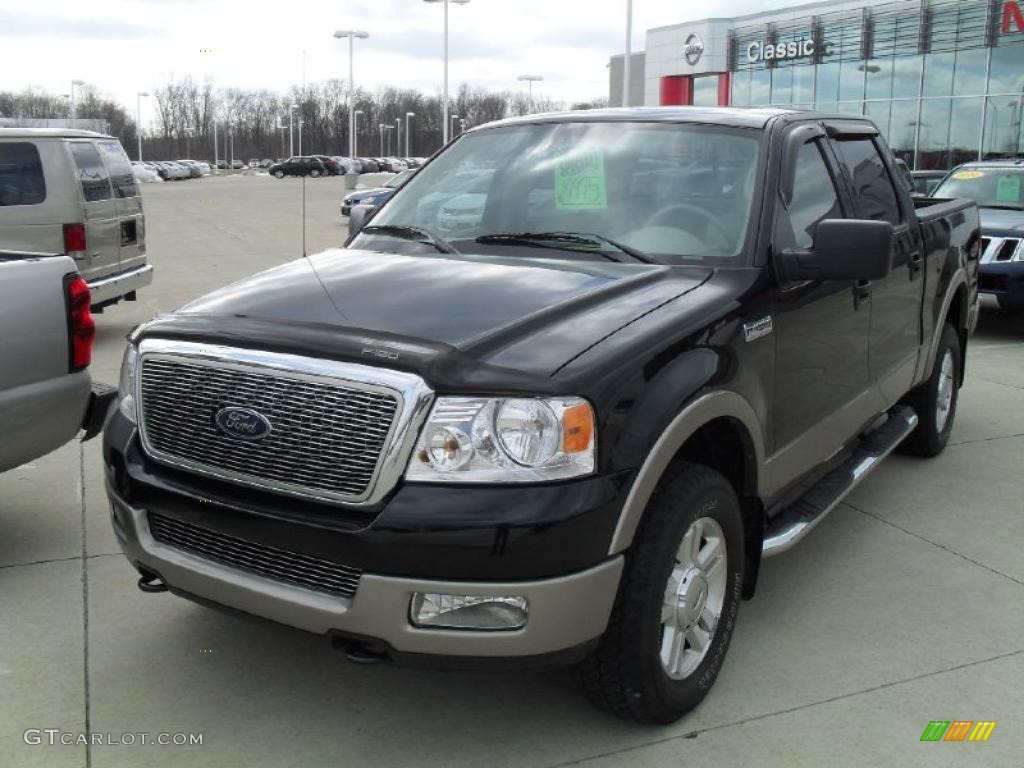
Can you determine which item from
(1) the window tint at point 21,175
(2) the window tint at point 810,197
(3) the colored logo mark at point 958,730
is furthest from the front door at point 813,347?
(1) the window tint at point 21,175

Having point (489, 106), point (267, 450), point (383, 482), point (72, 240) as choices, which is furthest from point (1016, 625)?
point (489, 106)

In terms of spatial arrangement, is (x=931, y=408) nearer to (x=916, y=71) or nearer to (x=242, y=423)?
(x=242, y=423)

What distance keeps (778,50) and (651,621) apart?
39.2 meters

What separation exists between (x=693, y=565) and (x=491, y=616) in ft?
2.41

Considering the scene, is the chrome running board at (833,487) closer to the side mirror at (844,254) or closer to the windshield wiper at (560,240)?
the side mirror at (844,254)

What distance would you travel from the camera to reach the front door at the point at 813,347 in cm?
377

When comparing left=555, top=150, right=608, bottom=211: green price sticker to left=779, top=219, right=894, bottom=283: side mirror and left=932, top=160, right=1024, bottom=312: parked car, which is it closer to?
left=779, top=219, right=894, bottom=283: side mirror

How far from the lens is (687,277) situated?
3.56 metres

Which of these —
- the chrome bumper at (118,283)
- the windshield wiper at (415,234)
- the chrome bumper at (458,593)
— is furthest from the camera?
the chrome bumper at (118,283)

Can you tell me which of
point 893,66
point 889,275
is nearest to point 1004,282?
point 889,275

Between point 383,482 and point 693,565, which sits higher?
point 383,482

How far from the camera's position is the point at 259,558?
2961mm

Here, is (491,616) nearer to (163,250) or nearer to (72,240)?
(72,240)

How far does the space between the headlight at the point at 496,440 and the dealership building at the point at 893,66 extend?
29.2m
